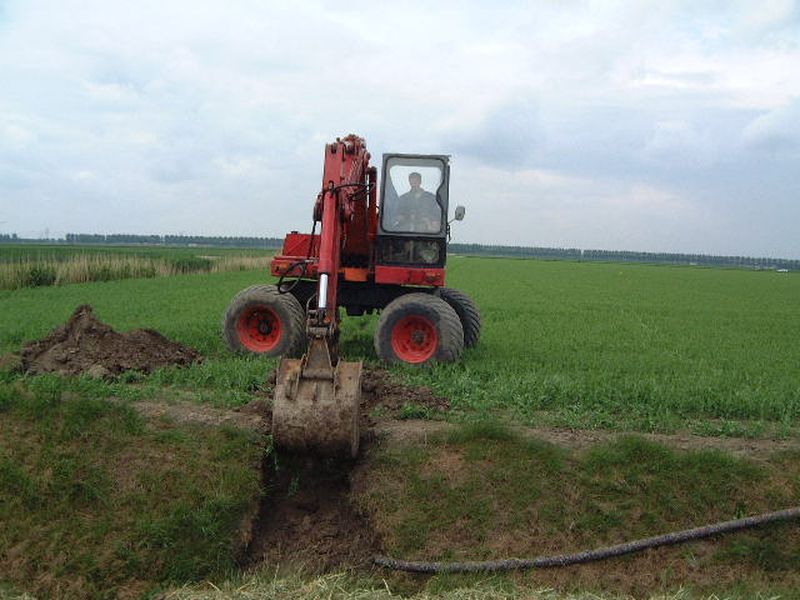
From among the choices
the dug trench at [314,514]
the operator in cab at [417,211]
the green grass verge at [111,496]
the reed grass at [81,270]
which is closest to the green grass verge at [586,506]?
the dug trench at [314,514]

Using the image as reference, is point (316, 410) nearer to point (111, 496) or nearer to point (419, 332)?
point (111, 496)

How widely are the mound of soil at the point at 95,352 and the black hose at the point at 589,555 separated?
4.70 m

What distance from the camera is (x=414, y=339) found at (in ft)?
33.7

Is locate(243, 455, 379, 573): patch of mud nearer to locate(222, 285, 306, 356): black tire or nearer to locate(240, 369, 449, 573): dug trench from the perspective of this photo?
locate(240, 369, 449, 573): dug trench

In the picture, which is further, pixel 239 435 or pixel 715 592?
pixel 239 435

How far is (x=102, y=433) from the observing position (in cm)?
673

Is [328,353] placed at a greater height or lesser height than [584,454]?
greater

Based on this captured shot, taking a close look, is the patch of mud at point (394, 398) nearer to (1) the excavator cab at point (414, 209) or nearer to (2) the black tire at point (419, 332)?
(2) the black tire at point (419, 332)

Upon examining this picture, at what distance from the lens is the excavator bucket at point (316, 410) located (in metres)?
6.50

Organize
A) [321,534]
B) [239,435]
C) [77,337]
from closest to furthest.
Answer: [321,534] → [239,435] → [77,337]

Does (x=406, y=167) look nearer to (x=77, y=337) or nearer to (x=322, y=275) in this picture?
(x=322, y=275)

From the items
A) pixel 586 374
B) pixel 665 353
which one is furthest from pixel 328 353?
pixel 665 353

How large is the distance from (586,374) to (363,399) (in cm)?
324

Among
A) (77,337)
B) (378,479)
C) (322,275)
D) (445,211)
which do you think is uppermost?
(445,211)
